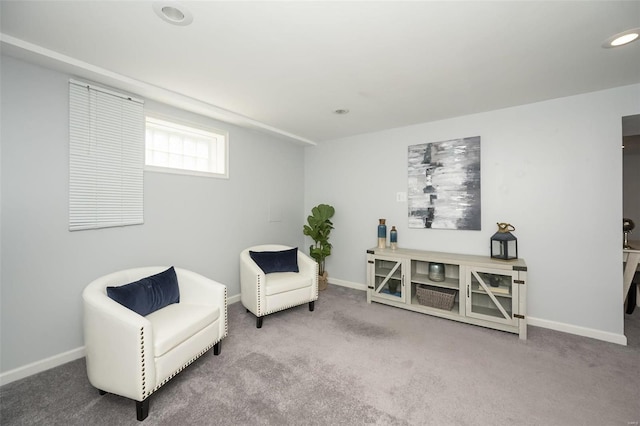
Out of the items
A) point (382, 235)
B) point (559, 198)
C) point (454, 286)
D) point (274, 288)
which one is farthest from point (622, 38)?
point (274, 288)

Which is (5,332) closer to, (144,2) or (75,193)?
(75,193)

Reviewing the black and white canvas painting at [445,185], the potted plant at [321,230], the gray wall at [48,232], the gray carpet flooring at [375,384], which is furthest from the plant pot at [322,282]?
the gray wall at [48,232]

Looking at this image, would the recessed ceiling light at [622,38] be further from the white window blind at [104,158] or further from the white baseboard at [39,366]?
the white baseboard at [39,366]

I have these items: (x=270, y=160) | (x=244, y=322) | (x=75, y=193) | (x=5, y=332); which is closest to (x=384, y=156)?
(x=270, y=160)

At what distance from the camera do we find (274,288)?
2.83 m

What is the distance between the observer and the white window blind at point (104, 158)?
7.10 feet

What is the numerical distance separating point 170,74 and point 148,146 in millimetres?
947

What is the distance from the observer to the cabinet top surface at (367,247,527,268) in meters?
2.70

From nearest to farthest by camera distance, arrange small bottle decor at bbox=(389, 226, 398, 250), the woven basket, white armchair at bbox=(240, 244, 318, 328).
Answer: white armchair at bbox=(240, 244, 318, 328), the woven basket, small bottle decor at bbox=(389, 226, 398, 250)

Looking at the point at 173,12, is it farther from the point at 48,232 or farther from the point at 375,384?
the point at 375,384

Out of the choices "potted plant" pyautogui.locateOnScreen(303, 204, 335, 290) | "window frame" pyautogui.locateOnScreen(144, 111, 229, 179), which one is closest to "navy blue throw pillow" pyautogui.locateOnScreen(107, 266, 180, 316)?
"window frame" pyautogui.locateOnScreen(144, 111, 229, 179)

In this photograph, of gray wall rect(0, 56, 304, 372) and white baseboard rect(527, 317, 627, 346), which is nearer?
gray wall rect(0, 56, 304, 372)

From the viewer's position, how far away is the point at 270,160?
13.3ft

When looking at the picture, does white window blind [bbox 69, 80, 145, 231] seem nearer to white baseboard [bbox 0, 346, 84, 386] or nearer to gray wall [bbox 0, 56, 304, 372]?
gray wall [bbox 0, 56, 304, 372]
